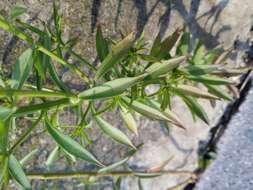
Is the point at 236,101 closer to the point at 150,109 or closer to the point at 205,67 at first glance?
the point at 205,67

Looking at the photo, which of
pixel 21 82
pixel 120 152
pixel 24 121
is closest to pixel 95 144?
pixel 120 152

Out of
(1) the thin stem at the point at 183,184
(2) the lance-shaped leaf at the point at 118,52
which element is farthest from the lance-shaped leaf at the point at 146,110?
(1) the thin stem at the point at 183,184

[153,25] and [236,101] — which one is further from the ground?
[153,25]

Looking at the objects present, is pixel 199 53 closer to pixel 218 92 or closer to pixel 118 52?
pixel 218 92

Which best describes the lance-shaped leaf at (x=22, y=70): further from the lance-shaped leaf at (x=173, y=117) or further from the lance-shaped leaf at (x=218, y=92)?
the lance-shaped leaf at (x=218, y=92)

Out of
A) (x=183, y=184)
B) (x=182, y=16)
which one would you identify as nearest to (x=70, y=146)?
(x=182, y=16)

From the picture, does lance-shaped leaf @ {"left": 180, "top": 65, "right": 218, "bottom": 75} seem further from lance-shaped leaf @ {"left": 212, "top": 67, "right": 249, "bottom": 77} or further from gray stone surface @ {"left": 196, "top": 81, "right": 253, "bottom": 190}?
gray stone surface @ {"left": 196, "top": 81, "right": 253, "bottom": 190}
